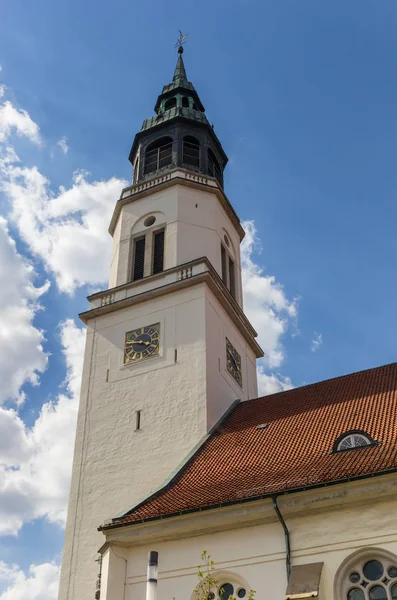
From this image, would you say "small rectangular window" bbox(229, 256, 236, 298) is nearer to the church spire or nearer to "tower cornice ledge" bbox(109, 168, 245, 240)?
"tower cornice ledge" bbox(109, 168, 245, 240)

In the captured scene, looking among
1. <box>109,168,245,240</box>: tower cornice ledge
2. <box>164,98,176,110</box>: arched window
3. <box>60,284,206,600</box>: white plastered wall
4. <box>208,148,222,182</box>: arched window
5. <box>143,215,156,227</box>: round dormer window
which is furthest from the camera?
<box>164,98,176,110</box>: arched window

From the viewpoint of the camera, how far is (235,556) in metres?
12.6

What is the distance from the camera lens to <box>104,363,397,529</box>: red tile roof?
508 inches

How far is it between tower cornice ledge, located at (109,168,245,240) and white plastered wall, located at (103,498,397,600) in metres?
13.7

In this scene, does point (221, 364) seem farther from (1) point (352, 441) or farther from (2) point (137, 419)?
(1) point (352, 441)

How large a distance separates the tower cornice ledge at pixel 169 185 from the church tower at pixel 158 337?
0.14ft

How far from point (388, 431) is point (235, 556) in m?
4.04

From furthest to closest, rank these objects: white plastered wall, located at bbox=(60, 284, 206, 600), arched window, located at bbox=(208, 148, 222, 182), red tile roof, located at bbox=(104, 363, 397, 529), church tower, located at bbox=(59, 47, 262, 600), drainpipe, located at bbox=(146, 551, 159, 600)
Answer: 1. arched window, located at bbox=(208, 148, 222, 182)
2. church tower, located at bbox=(59, 47, 262, 600)
3. white plastered wall, located at bbox=(60, 284, 206, 600)
4. red tile roof, located at bbox=(104, 363, 397, 529)
5. drainpipe, located at bbox=(146, 551, 159, 600)

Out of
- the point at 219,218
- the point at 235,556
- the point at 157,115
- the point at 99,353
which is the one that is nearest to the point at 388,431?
the point at 235,556

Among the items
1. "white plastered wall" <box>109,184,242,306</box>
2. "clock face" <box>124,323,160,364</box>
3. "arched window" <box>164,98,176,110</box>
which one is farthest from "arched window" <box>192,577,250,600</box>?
"arched window" <box>164,98,176,110</box>

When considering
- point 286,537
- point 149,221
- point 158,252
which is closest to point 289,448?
point 286,537

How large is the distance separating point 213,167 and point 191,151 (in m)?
1.08

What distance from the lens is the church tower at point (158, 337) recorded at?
16.9 metres

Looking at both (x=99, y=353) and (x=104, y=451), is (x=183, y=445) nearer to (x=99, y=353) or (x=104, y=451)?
(x=104, y=451)
